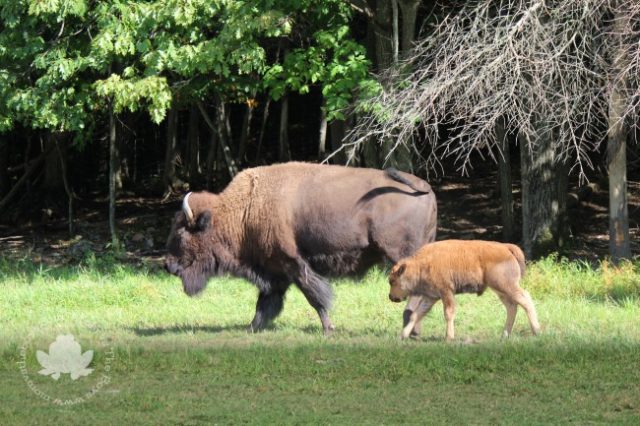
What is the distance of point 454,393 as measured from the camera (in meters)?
9.30

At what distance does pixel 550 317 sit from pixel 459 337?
1.88m

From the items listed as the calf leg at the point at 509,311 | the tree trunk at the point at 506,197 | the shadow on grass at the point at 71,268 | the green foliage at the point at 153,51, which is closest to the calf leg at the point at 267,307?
the calf leg at the point at 509,311

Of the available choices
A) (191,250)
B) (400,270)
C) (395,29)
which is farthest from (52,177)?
(400,270)

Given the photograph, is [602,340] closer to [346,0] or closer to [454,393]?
[454,393]

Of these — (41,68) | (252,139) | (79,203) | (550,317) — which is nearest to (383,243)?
(550,317)

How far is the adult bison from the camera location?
1236 cm

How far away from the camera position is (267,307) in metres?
12.8

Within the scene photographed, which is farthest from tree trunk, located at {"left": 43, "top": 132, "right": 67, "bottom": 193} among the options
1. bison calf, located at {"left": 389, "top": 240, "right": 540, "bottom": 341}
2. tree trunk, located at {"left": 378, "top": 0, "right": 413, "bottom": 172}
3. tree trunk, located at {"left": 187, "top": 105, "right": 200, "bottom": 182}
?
bison calf, located at {"left": 389, "top": 240, "right": 540, "bottom": 341}

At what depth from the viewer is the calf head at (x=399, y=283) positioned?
1121 cm

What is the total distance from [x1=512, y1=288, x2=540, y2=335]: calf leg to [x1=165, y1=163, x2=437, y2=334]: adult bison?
5.30 feet

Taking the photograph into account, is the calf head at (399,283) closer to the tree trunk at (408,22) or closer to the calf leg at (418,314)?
the calf leg at (418,314)

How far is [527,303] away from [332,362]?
2.25 meters

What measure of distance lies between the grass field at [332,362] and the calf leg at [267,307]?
0.51 feet

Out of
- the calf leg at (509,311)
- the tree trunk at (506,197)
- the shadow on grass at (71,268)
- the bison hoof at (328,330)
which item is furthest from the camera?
the tree trunk at (506,197)
